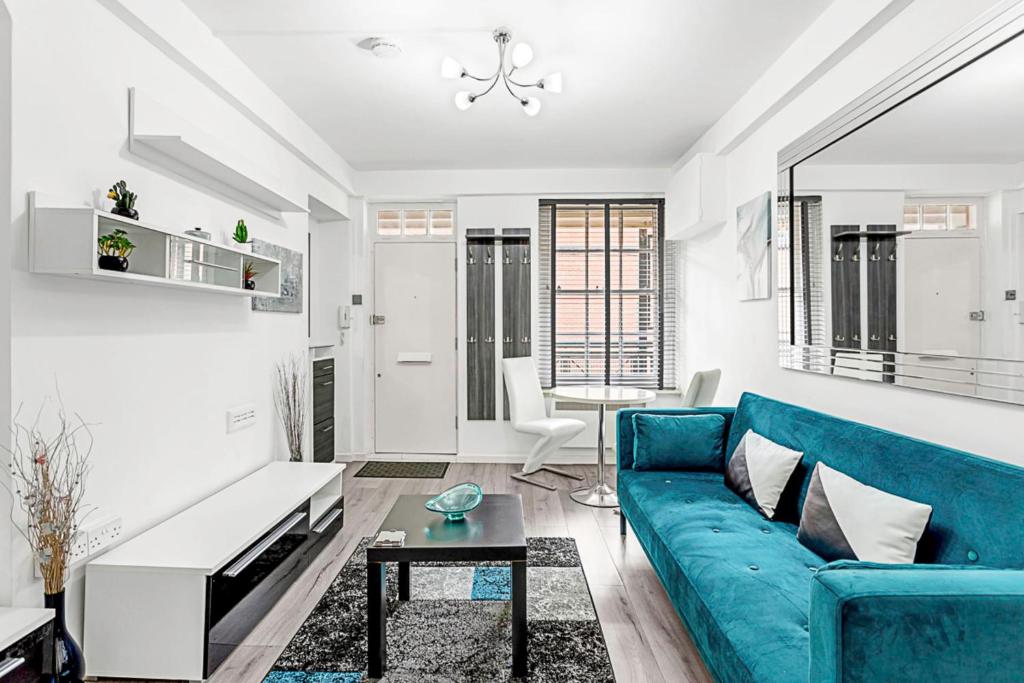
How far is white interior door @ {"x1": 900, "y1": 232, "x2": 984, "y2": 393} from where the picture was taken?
6.08 ft

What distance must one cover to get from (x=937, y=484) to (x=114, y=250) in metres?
2.72

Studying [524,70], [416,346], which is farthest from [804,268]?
[416,346]

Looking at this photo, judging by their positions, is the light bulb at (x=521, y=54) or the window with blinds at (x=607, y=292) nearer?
the light bulb at (x=521, y=54)

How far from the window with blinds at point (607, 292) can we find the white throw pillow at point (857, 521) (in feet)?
10.3

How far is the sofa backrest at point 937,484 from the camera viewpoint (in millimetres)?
1462

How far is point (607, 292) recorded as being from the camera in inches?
207

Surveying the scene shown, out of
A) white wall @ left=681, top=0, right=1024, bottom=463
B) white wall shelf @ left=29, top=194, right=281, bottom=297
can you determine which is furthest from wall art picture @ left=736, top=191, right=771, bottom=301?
white wall shelf @ left=29, top=194, right=281, bottom=297

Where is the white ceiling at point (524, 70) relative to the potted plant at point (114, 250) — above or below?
above

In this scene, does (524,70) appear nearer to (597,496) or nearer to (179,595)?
(597,496)

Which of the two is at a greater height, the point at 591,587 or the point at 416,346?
the point at 416,346

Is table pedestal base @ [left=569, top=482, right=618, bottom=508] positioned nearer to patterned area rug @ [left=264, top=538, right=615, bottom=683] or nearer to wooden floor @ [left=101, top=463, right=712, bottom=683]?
wooden floor @ [left=101, top=463, right=712, bottom=683]

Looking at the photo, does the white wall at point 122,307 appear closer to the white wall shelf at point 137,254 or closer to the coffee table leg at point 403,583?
the white wall shelf at point 137,254

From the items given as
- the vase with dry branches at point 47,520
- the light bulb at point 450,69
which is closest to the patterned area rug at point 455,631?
the vase with dry branches at point 47,520

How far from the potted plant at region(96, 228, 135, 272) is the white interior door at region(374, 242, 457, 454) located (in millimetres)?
3341
